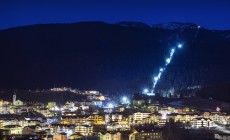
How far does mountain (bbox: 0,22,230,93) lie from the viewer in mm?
49219

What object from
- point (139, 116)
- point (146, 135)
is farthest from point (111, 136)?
point (139, 116)

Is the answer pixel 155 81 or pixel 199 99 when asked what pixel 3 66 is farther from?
pixel 199 99

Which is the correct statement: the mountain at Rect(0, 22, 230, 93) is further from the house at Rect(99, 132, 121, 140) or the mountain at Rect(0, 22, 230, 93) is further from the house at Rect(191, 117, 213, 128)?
the house at Rect(99, 132, 121, 140)

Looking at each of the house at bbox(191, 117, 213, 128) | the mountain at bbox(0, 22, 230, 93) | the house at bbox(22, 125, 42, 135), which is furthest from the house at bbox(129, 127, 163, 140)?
the mountain at bbox(0, 22, 230, 93)

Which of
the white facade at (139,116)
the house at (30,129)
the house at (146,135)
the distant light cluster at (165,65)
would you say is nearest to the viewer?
the house at (146,135)

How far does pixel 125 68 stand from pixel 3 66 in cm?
1332

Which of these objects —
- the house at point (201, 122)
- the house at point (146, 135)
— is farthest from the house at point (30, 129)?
the house at point (201, 122)

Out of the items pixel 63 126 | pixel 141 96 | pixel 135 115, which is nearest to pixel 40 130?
pixel 63 126

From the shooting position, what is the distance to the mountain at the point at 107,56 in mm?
49219

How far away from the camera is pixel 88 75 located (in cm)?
5434

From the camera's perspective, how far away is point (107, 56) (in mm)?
62094

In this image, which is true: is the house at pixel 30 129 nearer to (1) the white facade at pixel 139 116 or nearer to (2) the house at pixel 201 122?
(1) the white facade at pixel 139 116

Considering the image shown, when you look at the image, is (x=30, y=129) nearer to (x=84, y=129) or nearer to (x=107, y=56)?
(x=84, y=129)

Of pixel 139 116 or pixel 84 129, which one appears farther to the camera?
pixel 139 116
